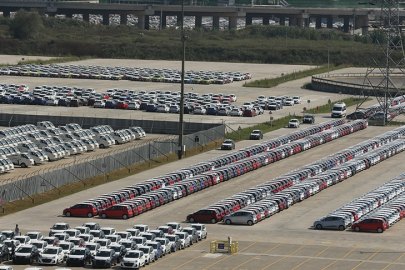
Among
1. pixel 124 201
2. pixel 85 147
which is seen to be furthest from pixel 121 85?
pixel 124 201

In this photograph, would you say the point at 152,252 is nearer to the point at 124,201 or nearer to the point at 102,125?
the point at 124,201

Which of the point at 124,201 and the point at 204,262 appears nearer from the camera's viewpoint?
the point at 204,262

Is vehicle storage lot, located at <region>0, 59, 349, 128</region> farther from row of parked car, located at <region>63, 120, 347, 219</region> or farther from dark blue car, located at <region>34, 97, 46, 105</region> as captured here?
row of parked car, located at <region>63, 120, 347, 219</region>

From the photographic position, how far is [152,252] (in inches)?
2398

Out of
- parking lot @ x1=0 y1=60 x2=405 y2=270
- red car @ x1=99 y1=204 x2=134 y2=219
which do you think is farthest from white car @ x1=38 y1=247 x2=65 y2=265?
red car @ x1=99 y1=204 x2=134 y2=219

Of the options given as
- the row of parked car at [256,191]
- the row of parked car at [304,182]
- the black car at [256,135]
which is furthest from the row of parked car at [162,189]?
the black car at [256,135]

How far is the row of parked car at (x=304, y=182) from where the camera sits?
7494 cm

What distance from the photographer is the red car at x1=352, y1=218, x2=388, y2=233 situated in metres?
70.4

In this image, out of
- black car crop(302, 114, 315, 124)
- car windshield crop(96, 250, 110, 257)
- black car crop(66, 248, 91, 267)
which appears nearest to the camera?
car windshield crop(96, 250, 110, 257)

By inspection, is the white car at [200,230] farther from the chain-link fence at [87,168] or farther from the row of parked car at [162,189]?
the chain-link fence at [87,168]

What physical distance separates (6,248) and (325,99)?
108m

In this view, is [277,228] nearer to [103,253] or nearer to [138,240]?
[138,240]

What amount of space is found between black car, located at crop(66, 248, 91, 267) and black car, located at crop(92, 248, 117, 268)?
0.83 meters

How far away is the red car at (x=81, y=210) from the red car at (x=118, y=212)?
2.51 ft
